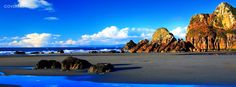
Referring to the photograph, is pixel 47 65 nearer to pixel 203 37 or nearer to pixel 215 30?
pixel 203 37

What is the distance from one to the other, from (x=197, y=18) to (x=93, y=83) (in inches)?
4513

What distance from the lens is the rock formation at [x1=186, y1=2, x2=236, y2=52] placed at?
119m

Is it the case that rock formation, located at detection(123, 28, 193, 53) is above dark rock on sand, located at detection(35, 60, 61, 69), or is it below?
above

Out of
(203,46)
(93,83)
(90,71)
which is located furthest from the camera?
(203,46)

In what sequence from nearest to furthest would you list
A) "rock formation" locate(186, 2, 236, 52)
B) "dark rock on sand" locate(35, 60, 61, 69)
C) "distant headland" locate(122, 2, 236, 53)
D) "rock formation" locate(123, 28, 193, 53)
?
"dark rock on sand" locate(35, 60, 61, 69) < "rock formation" locate(123, 28, 193, 53) < "distant headland" locate(122, 2, 236, 53) < "rock formation" locate(186, 2, 236, 52)

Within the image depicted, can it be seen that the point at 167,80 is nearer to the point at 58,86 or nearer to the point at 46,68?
the point at 58,86

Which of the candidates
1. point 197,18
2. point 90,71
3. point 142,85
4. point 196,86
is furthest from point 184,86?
point 197,18

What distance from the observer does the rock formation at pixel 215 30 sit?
391 feet

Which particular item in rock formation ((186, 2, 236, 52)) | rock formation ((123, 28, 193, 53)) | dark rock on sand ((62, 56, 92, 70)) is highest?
rock formation ((186, 2, 236, 52))

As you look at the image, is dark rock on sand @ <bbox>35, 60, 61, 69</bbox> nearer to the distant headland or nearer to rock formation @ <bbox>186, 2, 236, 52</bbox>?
the distant headland

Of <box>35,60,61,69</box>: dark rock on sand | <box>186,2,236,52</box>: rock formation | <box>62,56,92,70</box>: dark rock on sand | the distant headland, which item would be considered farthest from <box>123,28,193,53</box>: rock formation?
<box>62,56,92,70</box>: dark rock on sand

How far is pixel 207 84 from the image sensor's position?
958 inches

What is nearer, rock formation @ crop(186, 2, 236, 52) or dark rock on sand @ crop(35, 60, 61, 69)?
dark rock on sand @ crop(35, 60, 61, 69)

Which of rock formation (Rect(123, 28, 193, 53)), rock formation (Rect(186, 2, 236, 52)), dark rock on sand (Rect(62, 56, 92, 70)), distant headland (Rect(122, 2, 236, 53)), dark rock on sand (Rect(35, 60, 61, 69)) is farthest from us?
rock formation (Rect(186, 2, 236, 52))
